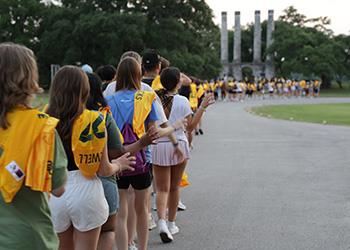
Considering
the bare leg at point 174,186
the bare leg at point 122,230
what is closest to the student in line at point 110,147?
the bare leg at point 122,230

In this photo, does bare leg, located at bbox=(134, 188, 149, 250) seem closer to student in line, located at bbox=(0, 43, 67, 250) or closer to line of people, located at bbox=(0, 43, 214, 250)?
line of people, located at bbox=(0, 43, 214, 250)

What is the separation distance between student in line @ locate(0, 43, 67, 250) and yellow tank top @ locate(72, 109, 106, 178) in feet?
2.17

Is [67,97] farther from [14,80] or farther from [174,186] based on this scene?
[174,186]

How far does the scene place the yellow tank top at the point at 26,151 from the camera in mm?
2605

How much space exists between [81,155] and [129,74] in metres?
1.49

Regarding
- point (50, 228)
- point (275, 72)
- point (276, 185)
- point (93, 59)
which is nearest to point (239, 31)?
point (275, 72)

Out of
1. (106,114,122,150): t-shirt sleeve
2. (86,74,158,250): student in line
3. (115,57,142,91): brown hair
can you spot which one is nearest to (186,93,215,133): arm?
(115,57,142,91): brown hair

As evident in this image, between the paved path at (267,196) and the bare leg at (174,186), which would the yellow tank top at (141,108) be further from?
the paved path at (267,196)

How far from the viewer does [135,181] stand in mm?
4820

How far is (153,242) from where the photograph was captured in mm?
5770

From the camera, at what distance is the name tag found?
262 cm

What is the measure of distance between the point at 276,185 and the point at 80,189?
18.6 ft

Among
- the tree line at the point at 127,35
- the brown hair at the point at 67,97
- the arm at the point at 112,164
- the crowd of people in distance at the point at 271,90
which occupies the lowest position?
the crowd of people in distance at the point at 271,90

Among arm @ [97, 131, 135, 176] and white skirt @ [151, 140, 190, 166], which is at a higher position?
arm @ [97, 131, 135, 176]
